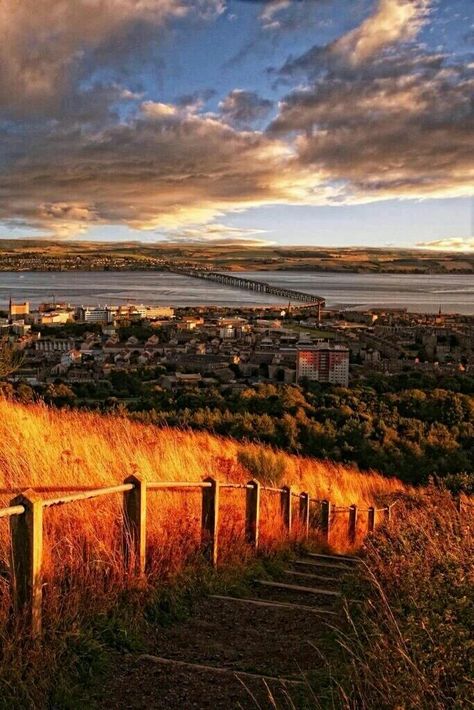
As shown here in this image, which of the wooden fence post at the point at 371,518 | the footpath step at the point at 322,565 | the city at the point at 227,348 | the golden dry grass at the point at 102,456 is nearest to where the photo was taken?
the golden dry grass at the point at 102,456

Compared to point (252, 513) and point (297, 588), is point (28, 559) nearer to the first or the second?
point (297, 588)

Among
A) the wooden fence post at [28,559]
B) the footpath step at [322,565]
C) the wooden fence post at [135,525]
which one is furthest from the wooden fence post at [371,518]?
the wooden fence post at [28,559]

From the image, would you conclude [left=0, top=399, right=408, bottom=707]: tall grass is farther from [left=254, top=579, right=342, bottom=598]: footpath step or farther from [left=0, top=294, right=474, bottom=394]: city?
[left=0, top=294, right=474, bottom=394]: city

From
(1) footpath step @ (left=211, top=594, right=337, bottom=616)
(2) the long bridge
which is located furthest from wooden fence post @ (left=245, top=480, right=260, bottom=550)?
(2) the long bridge

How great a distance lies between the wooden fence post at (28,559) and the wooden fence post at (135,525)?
0.96 m

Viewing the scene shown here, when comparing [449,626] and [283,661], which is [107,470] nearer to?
[283,661]

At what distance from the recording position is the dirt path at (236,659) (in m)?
3.53

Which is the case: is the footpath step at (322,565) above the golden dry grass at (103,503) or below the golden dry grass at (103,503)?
below

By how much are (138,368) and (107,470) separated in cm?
2938

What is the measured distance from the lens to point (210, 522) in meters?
5.71

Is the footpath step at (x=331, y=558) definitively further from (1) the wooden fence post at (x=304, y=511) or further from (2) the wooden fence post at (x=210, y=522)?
(2) the wooden fence post at (x=210, y=522)

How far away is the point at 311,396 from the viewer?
1041 inches

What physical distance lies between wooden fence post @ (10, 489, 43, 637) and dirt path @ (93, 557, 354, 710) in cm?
57

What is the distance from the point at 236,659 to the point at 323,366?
1311 inches
